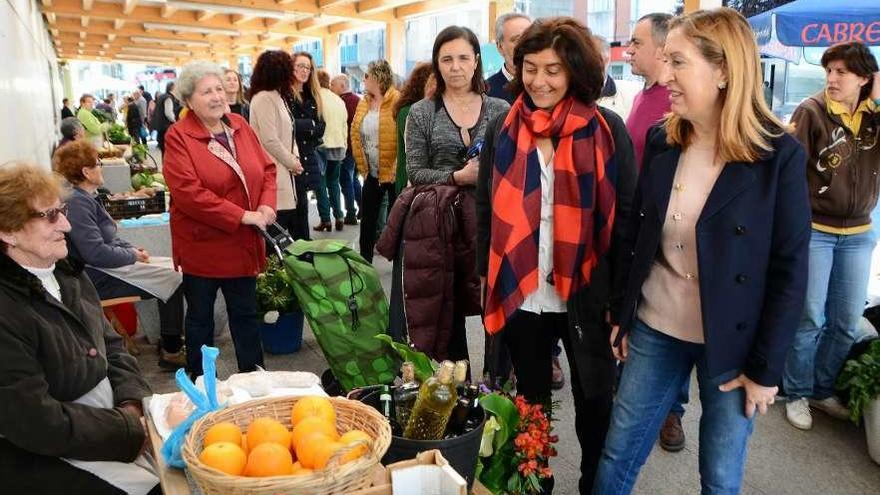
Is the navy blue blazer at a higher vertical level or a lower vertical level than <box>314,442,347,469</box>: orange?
higher

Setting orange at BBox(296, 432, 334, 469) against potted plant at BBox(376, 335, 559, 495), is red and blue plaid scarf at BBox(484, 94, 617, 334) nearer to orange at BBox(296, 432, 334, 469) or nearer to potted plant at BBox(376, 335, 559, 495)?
potted plant at BBox(376, 335, 559, 495)

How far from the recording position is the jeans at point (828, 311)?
281cm

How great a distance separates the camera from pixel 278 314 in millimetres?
3596

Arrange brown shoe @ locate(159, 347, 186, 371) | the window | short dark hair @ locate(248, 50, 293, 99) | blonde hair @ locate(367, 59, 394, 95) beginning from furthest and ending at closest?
the window → blonde hair @ locate(367, 59, 394, 95) → short dark hair @ locate(248, 50, 293, 99) → brown shoe @ locate(159, 347, 186, 371)

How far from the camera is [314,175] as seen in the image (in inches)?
204

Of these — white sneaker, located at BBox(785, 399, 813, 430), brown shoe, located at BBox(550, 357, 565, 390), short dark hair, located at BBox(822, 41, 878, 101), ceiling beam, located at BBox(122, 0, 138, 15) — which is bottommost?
white sneaker, located at BBox(785, 399, 813, 430)

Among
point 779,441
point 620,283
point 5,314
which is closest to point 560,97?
point 620,283

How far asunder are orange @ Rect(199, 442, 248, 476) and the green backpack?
5.22 ft

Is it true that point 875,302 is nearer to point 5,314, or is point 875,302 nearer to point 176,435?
point 176,435

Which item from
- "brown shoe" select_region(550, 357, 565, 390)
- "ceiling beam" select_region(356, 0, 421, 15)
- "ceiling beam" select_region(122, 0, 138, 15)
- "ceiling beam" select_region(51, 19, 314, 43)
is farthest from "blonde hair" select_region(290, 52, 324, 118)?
"ceiling beam" select_region(51, 19, 314, 43)

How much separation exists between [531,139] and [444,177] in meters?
0.62

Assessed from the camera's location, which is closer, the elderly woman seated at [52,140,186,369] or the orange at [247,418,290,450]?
the orange at [247,418,290,450]

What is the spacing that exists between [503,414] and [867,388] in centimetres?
186

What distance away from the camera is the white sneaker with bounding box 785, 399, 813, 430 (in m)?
2.87
